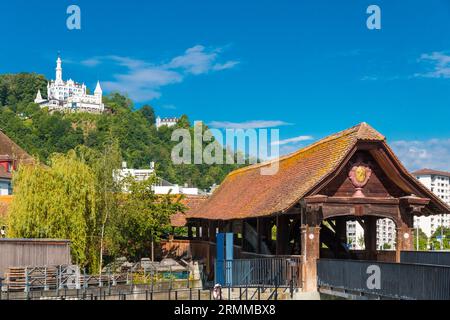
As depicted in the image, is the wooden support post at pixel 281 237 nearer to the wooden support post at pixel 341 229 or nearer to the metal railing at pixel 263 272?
the metal railing at pixel 263 272

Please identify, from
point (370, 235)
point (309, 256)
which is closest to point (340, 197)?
point (309, 256)

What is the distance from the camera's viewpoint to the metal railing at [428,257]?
A: 72.9ft

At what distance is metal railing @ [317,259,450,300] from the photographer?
16.0 meters

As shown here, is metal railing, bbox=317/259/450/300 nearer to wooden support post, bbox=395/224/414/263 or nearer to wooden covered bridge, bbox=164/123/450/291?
wooden covered bridge, bbox=164/123/450/291

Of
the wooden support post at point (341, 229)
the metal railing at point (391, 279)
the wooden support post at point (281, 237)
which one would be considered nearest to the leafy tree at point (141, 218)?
the wooden support post at point (341, 229)

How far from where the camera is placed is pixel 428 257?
22781 millimetres

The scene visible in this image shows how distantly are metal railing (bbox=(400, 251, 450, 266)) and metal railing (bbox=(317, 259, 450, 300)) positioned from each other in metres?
3.23

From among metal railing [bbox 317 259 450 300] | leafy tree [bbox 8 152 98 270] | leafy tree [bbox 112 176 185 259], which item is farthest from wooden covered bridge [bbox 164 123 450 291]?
leafy tree [bbox 112 176 185 259]

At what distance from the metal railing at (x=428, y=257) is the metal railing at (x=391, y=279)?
323 cm
